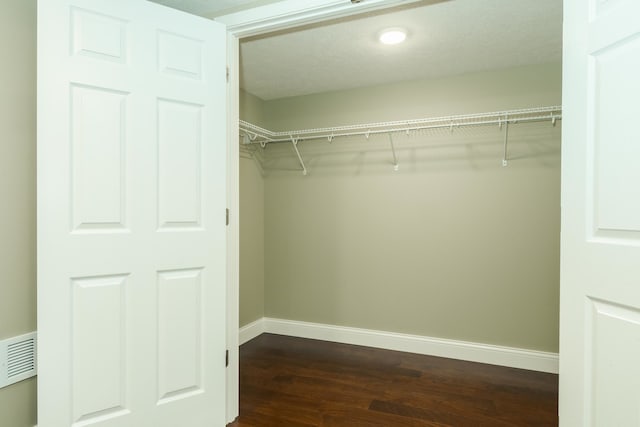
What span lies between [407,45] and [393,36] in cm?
20

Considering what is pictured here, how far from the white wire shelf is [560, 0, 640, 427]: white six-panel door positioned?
1.37 m

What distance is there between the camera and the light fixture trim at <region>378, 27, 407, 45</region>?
87.4 inches

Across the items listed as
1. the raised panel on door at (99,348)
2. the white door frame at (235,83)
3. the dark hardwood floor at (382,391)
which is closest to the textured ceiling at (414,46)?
the white door frame at (235,83)

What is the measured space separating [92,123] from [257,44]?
127 cm

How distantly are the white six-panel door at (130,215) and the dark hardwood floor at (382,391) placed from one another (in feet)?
1.79

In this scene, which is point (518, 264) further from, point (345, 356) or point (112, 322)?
point (112, 322)

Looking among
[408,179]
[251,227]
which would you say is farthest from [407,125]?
[251,227]

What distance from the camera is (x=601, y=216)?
119 centimetres

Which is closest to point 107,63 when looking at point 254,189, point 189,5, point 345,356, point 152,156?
point 152,156

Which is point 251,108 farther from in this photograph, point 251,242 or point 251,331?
point 251,331

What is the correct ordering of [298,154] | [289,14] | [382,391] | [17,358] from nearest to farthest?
[17,358] < [289,14] < [382,391] < [298,154]

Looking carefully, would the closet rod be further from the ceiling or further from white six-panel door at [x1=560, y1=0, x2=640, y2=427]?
white six-panel door at [x1=560, y1=0, x2=640, y2=427]

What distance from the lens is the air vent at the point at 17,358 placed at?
147cm

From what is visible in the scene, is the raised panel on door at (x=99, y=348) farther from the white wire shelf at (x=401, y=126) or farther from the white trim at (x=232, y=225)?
the white wire shelf at (x=401, y=126)
